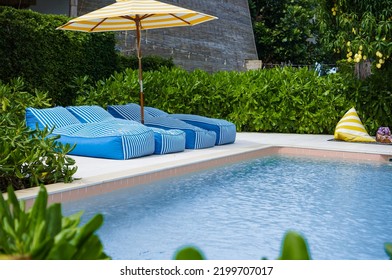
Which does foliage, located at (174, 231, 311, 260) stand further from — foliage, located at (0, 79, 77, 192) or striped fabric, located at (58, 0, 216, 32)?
striped fabric, located at (58, 0, 216, 32)

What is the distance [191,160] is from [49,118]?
8.55 feet

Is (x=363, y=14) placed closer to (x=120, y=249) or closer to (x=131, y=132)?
(x=131, y=132)

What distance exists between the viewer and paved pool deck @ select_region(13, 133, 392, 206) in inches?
249

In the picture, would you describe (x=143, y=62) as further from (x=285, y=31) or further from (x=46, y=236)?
(x=46, y=236)

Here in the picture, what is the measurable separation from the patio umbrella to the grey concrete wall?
6.90 metres

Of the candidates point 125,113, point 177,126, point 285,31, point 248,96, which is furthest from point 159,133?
point 285,31

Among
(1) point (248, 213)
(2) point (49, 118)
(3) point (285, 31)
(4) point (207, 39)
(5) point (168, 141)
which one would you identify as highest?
(3) point (285, 31)

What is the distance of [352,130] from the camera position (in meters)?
11.9

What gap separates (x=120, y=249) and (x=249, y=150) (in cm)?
560

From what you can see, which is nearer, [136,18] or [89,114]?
[89,114]

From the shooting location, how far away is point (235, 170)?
8742mm

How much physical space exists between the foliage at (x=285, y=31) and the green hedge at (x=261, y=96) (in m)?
13.0
